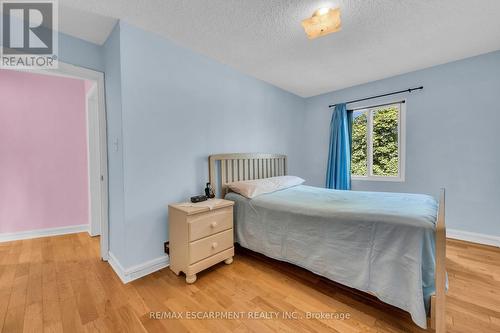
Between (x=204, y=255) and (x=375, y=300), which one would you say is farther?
(x=204, y=255)

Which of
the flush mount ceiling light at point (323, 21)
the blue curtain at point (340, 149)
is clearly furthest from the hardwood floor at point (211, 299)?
the flush mount ceiling light at point (323, 21)

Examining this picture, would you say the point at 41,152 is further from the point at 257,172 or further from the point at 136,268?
the point at 257,172

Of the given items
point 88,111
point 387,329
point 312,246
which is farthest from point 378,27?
point 88,111

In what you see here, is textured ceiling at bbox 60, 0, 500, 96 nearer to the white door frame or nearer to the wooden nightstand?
the white door frame

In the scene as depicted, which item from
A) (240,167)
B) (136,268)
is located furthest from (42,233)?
(240,167)

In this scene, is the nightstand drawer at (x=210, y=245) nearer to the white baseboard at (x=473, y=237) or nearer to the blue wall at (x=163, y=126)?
the blue wall at (x=163, y=126)

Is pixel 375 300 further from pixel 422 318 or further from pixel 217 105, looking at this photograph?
pixel 217 105

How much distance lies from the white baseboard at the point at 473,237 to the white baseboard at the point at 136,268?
3.61 m

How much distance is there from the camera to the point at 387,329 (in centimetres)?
126

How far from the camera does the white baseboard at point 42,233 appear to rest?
2.62 meters

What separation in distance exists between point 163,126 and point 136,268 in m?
1.36

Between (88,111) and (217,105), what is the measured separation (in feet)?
6.02

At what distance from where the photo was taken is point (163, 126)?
2.01 metres

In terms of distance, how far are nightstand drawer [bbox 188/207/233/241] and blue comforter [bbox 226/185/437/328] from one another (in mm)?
246
